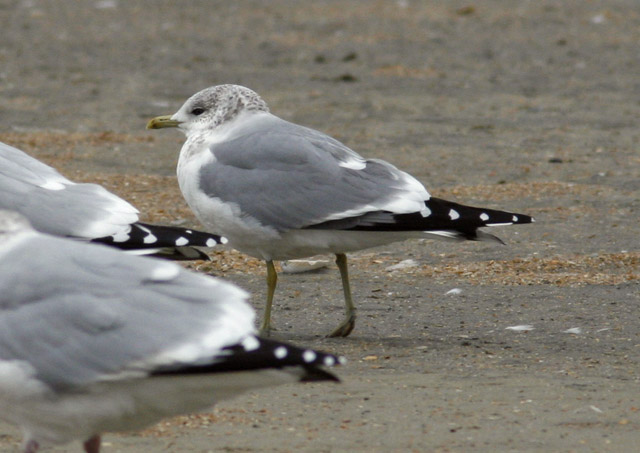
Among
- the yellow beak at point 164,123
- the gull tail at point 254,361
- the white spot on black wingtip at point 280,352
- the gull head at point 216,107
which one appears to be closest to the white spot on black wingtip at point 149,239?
the gull head at point 216,107

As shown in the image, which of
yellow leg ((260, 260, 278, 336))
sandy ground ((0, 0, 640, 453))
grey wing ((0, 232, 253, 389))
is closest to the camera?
grey wing ((0, 232, 253, 389))

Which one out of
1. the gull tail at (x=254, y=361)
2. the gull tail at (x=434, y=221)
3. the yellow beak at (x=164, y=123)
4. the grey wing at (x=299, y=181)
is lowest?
the gull tail at (x=254, y=361)

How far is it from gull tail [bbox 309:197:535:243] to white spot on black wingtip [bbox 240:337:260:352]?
2.05m

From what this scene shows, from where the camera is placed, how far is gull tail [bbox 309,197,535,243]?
16.5 ft

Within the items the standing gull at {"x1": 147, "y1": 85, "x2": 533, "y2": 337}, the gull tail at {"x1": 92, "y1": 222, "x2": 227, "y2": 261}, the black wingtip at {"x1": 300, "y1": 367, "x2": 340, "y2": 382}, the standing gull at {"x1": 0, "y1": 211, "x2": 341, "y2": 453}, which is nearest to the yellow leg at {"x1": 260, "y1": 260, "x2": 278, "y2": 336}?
the standing gull at {"x1": 147, "y1": 85, "x2": 533, "y2": 337}

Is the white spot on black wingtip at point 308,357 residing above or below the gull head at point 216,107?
below

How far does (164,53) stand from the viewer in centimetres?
1344

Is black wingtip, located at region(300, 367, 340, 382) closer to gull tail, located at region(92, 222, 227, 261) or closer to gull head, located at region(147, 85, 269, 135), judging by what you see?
gull tail, located at region(92, 222, 227, 261)

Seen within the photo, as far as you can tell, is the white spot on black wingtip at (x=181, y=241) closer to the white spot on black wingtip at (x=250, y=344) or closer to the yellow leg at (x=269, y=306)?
the yellow leg at (x=269, y=306)

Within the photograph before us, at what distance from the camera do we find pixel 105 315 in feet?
10.5

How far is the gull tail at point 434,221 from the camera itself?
5039 millimetres

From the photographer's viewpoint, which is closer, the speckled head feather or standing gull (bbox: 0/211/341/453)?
standing gull (bbox: 0/211/341/453)

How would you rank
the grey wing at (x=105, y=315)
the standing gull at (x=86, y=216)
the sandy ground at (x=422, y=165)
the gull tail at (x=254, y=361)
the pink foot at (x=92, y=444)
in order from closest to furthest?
the gull tail at (x=254, y=361) → the grey wing at (x=105, y=315) → the pink foot at (x=92, y=444) → the sandy ground at (x=422, y=165) → the standing gull at (x=86, y=216)

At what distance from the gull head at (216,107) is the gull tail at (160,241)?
93 cm
